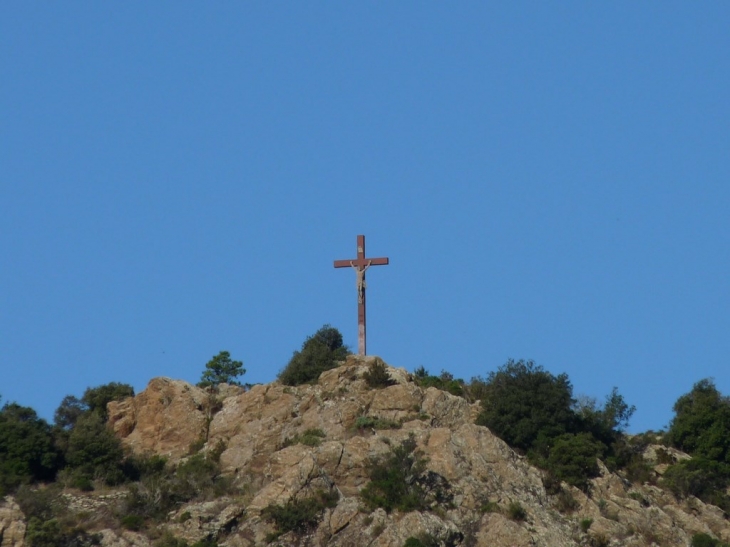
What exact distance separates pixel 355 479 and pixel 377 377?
770 cm

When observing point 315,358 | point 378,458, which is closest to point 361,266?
point 315,358

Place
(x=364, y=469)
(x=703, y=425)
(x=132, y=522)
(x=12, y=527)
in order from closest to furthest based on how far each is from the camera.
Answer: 1. (x=12, y=527)
2. (x=132, y=522)
3. (x=364, y=469)
4. (x=703, y=425)

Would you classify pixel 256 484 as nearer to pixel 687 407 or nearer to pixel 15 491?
pixel 15 491

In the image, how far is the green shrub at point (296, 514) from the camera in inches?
2480

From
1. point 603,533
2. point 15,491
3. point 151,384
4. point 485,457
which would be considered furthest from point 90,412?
point 603,533

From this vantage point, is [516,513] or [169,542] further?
[516,513]

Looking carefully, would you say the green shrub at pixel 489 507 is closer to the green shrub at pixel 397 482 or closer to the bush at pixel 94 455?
the green shrub at pixel 397 482

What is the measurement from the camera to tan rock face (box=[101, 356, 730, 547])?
63.5 meters

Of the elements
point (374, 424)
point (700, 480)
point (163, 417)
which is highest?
point (163, 417)

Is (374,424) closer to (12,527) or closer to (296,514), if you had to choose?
(296,514)

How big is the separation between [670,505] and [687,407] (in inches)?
362

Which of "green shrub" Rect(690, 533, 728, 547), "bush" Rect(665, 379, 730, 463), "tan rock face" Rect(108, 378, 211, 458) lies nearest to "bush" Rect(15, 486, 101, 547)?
"tan rock face" Rect(108, 378, 211, 458)

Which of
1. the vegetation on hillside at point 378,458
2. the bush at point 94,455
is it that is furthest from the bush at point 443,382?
the bush at point 94,455

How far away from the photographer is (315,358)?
75.2 meters
